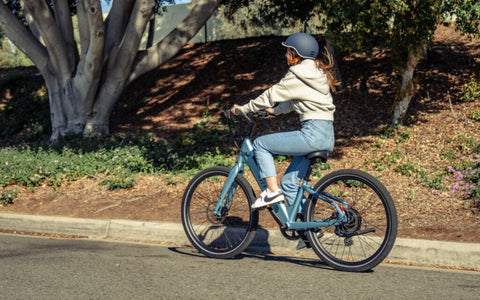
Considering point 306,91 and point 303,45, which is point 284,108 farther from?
point 303,45

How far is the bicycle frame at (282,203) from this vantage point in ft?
15.4

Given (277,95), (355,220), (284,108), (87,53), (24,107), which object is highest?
(277,95)

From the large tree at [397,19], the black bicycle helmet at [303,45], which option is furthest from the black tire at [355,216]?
the large tree at [397,19]

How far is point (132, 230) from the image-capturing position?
636 centimetres

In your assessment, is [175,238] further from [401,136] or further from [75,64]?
[75,64]

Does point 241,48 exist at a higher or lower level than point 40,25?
lower

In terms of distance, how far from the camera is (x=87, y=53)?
11.0m

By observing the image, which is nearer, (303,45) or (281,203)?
(303,45)

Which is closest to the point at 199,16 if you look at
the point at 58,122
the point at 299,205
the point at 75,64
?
the point at 75,64

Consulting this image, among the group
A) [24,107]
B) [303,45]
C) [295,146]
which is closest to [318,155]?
[295,146]

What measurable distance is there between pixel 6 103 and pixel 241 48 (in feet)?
23.6

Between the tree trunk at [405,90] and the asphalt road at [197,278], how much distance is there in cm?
594

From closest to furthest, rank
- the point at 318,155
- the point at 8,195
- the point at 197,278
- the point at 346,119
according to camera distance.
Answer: the point at 197,278, the point at 318,155, the point at 8,195, the point at 346,119

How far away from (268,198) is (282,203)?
14cm
